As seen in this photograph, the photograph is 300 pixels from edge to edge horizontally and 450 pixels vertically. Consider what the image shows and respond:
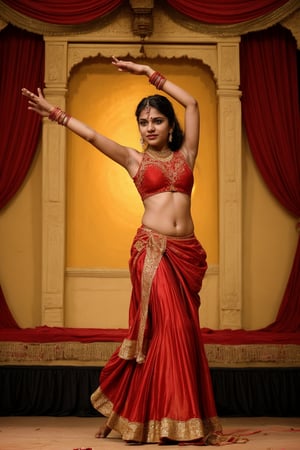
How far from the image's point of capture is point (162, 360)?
170 inches

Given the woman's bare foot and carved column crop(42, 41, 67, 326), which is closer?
the woman's bare foot

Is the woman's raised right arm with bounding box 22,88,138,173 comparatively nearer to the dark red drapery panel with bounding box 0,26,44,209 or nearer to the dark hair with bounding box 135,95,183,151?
the dark hair with bounding box 135,95,183,151

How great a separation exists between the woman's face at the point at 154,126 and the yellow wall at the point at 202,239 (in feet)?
8.85

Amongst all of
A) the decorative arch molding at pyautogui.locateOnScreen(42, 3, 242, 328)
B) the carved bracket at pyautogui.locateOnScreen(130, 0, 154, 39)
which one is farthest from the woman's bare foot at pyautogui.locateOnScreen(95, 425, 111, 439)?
the carved bracket at pyautogui.locateOnScreen(130, 0, 154, 39)

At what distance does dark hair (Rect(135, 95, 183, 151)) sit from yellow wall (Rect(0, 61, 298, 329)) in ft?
8.60

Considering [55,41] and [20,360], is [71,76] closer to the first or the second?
[55,41]

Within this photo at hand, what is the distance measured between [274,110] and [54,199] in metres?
1.84

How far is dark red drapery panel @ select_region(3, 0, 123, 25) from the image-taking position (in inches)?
275

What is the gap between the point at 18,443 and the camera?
4.59 m

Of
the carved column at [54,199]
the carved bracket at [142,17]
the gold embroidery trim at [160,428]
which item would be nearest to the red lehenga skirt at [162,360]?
the gold embroidery trim at [160,428]

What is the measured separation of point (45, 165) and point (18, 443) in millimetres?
2956

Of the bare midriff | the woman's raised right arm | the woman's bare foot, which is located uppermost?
the woman's raised right arm

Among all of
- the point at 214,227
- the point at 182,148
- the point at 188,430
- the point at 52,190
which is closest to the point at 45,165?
the point at 52,190

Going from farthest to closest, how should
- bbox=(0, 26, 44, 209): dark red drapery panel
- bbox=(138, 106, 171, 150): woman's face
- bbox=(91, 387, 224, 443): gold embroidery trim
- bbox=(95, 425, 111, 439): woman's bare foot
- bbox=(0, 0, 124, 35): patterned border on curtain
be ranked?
bbox=(0, 26, 44, 209): dark red drapery panel < bbox=(0, 0, 124, 35): patterned border on curtain < bbox=(95, 425, 111, 439): woman's bare foot < bbox=(138, 106, 171, 150): woman's face < bbox=(91, 387, 224, 443): gold embroidery trim
